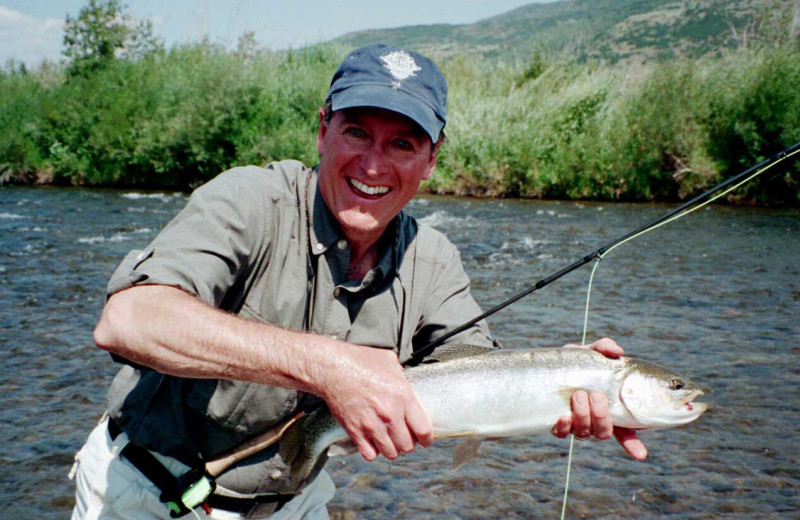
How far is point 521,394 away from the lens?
256 centimetres

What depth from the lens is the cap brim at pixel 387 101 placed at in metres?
2.52

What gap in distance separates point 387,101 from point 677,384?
4.68ft

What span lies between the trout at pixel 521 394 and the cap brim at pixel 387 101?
860 mm

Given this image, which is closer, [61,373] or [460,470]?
[460,470]

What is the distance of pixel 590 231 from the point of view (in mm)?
15109

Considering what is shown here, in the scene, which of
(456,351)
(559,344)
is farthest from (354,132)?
Answer: (559,344)

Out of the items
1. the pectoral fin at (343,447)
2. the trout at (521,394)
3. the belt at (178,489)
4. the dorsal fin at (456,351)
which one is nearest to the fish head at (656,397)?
the trout at (521,394)

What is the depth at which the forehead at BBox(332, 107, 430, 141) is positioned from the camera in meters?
2.60

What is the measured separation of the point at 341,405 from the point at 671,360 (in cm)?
555

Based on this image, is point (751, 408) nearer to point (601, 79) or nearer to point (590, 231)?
point (590, 231)

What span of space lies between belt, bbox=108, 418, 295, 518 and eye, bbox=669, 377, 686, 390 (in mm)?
1408

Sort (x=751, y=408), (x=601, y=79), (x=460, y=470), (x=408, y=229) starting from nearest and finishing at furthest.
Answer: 1. (x=408, y=229)
2. (x=460, y=470)
3. (x=751, y=408)
4. (x=601, y=79)

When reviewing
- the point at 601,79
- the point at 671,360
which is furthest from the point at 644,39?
the point at 671,360

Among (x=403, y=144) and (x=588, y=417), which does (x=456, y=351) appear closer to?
(x=588, y=417)
